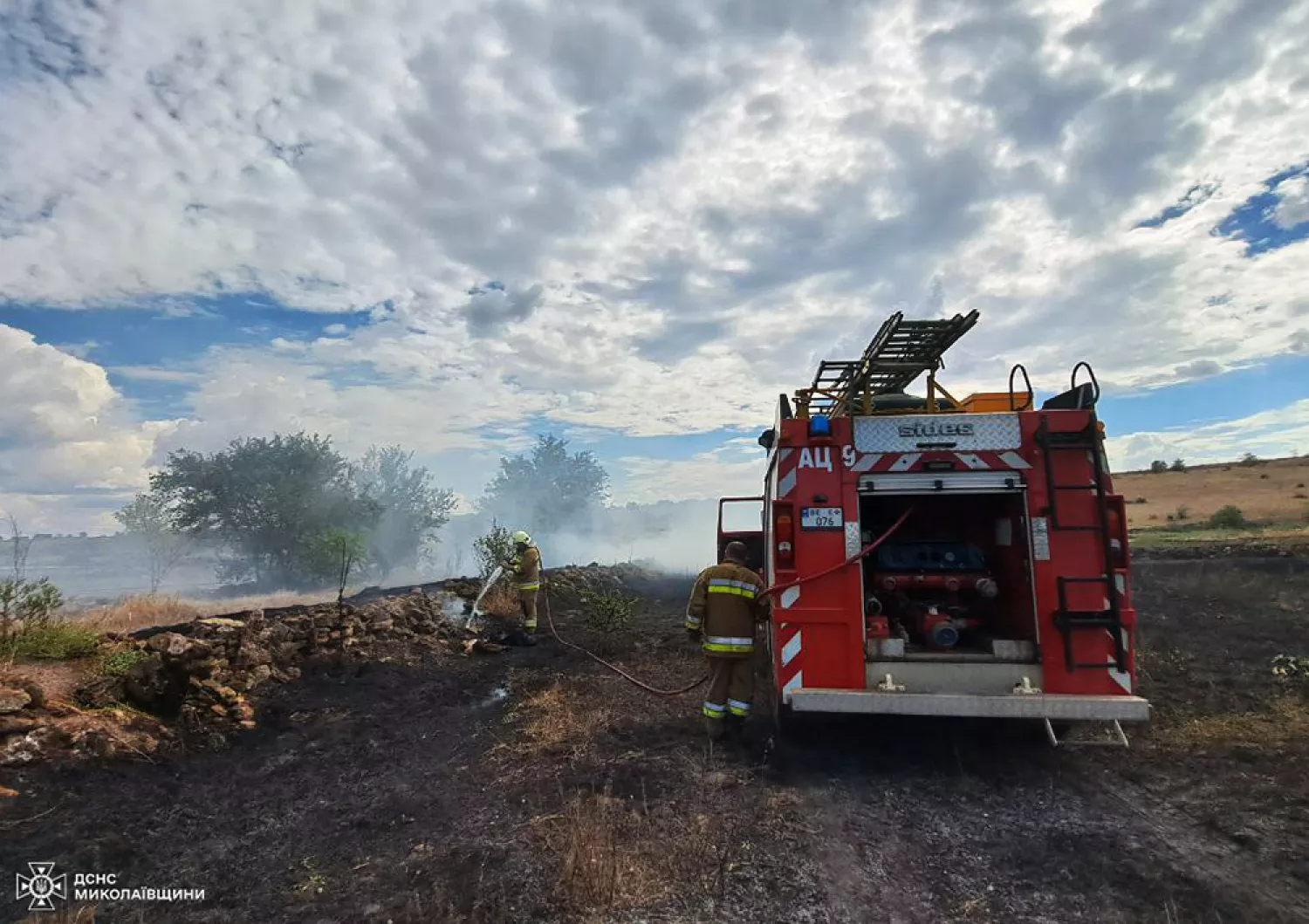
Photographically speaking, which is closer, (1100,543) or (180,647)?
(1100,543)

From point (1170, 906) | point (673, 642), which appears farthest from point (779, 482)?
point (673, 642)

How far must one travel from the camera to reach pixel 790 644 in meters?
5.05

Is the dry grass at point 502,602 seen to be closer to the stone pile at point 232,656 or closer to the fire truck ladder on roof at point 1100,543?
the stone pile at point 232,656

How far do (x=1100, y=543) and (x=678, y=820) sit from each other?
3675mm

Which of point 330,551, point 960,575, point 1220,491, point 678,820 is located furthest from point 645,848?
point 1220,491

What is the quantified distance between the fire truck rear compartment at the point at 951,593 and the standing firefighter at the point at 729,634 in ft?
3.20

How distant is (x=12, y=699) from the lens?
4.87m

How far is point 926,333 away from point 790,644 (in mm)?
3047

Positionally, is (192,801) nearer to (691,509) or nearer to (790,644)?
(790,644)

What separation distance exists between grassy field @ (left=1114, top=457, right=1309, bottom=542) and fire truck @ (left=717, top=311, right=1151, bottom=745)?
2328cm

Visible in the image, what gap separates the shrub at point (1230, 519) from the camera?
2633 cm

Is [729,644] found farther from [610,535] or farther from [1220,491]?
[610,535]

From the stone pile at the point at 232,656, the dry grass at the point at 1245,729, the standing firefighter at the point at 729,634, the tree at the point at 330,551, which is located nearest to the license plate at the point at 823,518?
the standing firefighter at the point at 729,634

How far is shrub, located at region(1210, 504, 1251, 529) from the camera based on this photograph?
86.4 ft
